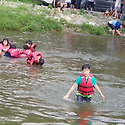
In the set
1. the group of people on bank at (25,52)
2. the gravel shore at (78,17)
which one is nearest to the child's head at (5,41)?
the group of people on bank at (25,52)

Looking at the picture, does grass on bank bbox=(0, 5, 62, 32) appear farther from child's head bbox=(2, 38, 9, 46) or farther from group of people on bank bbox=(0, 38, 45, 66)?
child's head bbox=(2, 38, 9, 46)

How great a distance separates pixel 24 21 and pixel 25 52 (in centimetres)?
675

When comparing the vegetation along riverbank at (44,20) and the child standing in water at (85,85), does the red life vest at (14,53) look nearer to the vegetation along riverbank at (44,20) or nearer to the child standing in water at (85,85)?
the child standing in water at (85,85)

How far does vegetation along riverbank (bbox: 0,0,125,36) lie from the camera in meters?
20.1

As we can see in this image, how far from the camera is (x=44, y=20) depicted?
21.0 m

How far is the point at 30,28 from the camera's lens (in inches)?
789

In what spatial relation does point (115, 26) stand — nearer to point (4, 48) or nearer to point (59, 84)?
point (4, 48)

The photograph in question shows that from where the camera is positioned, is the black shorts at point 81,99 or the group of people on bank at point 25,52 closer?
the black shorts at point 81,99

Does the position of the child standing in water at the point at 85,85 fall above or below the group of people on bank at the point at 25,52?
below

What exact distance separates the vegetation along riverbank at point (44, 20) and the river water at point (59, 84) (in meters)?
1.51

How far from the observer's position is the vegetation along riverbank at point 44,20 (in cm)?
2012

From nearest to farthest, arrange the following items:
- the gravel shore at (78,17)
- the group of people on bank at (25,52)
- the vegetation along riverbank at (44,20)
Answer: the group of people on bank at (25,52) → the vegetation along riverbank at (44,20) → the gravel shore at (78,17)

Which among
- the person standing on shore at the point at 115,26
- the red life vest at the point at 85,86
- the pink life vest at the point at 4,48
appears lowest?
the red life vest at the point at 85,86

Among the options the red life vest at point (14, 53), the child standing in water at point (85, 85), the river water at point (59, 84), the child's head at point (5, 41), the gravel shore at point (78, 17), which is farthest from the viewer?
the gravel shore at point (78, 17)
